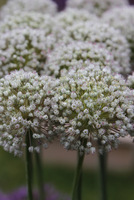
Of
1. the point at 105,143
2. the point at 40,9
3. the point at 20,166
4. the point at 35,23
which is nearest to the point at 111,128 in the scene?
the point at 105,143

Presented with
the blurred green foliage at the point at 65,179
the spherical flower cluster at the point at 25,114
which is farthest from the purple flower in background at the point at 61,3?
the spherical flower cluster at the point at 25,114

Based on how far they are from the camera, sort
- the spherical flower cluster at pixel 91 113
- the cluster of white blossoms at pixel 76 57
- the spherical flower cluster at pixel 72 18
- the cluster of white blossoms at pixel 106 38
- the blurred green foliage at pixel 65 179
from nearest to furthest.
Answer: the spherical flower cluster at pixel 91 113
the cluster of white blossoms at pixel 76 57
the cluster of white blossoms at pixel 106 38
the spherical flower cluster at pixel 72 18
the blurred green foliage at pixel 65 179

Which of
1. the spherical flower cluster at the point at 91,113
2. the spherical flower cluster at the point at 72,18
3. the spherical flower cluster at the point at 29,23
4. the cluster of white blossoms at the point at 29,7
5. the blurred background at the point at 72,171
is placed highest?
the cluster of white blossoms at the point at 29,7

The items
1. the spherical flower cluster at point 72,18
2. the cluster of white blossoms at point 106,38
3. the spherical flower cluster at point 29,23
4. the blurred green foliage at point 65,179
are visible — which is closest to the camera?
the cluster of white blossoms at point 106,38

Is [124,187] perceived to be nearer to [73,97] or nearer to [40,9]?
[40,9]

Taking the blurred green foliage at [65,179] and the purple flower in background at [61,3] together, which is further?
the blurred green foliage at [65,179]

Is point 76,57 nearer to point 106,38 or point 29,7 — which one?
point 106,38

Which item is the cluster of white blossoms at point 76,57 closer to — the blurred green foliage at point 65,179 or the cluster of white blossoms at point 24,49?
the cluster of white blossoms at point 24,49
